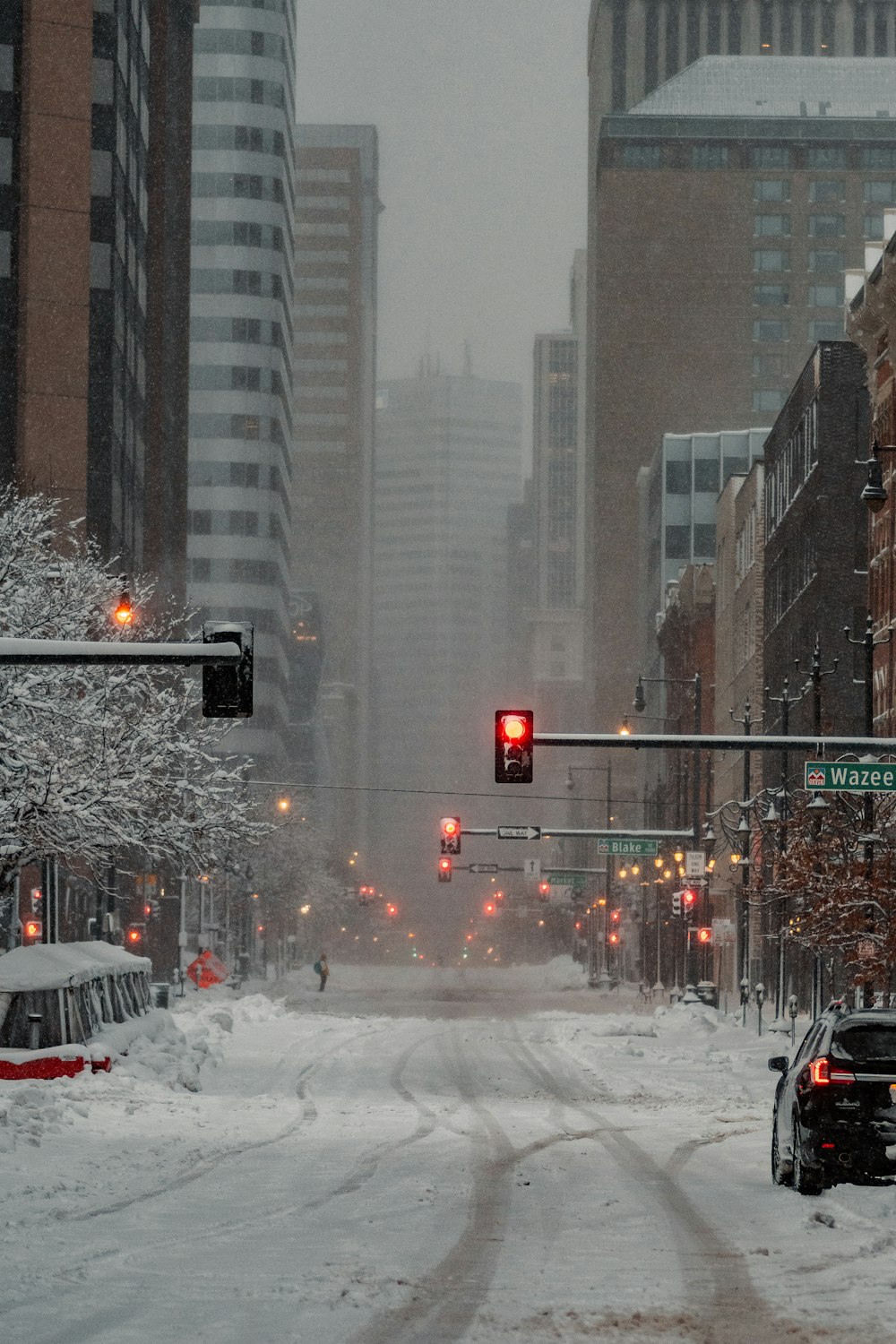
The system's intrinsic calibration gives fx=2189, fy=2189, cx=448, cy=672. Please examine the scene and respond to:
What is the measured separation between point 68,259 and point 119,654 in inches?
2833

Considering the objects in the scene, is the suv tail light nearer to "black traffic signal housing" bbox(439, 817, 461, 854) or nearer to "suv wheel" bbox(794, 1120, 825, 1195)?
"suv wheel" bbox(794, 1120, 825, 1195)

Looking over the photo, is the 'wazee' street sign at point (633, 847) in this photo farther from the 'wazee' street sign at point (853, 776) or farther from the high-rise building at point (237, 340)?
the high-rise building at point (237, 340)

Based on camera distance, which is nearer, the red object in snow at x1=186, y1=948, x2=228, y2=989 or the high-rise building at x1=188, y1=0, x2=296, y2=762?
the red object in snow at x1=186, y1=948, x2=228, y2=989

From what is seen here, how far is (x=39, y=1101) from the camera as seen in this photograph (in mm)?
25297

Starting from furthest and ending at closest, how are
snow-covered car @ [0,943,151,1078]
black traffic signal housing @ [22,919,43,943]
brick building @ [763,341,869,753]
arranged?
brick building @ [763,341,869,753] → black traffic signal housing @ [22,919,43,943] → snow-covered car @ [0,943,151,1078]

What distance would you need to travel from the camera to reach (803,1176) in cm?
1873

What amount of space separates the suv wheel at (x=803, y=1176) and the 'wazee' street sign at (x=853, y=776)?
403 inches

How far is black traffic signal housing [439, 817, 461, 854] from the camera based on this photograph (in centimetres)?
6731

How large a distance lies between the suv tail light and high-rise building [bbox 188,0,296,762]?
162m

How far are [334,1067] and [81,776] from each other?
784cm

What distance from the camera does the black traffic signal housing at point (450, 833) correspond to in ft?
221

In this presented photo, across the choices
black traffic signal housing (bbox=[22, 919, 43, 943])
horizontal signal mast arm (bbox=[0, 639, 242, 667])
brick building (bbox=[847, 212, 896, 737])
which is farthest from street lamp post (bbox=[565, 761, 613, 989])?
horizontal signal mast arm (bbox=[0, 639, 242, 667])

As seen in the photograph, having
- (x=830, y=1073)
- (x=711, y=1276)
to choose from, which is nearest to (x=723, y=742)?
(x=830, y=1073)

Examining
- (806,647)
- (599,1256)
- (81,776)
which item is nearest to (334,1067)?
(81,776)
